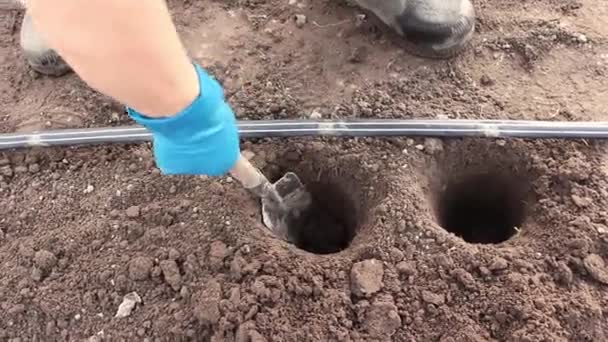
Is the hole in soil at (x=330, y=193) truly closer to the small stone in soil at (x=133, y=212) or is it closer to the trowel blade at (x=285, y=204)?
the trowel blade at (x=285, y=204)

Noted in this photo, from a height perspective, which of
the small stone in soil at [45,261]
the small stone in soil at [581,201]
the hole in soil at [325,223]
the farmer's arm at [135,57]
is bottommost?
the hole in soil at [325,223]

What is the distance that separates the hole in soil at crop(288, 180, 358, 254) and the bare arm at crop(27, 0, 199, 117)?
2.60ft

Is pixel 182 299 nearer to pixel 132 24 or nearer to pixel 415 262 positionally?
pixel 415 262

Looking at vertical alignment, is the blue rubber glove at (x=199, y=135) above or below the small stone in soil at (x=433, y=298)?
above

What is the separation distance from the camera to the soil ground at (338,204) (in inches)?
56.8

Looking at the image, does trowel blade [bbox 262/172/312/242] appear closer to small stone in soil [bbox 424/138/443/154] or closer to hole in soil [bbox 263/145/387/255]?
hole in soil [bbox 263/145/387/255]

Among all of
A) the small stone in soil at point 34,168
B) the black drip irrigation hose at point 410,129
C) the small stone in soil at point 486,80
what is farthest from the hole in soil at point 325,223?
the small stone in soil at point 34,168

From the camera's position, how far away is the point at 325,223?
177cm

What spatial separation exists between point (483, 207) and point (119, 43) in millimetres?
1146

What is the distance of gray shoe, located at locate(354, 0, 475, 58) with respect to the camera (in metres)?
A: 1.79

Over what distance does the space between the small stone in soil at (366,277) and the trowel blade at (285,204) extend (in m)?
0.23

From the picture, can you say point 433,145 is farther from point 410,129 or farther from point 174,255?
point 174,255

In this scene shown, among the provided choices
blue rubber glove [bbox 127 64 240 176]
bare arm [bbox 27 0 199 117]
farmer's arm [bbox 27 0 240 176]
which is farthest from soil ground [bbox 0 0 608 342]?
bare arm [bbox 27 0 199 117]

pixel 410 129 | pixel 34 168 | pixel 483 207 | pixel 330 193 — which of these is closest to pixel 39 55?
pixel 34 168
